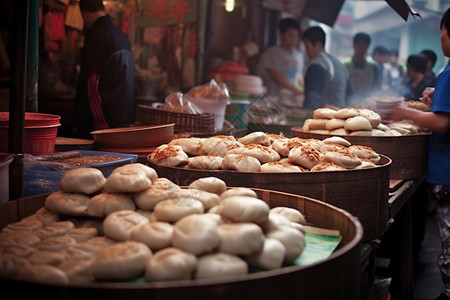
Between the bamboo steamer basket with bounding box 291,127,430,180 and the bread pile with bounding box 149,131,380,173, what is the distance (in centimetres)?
74

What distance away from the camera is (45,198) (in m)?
1.97

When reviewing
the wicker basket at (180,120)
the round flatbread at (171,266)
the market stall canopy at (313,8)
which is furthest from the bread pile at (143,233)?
the market stall canopy at (313,8)

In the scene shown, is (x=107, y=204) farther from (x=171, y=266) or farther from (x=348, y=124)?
(x=348, y=124)

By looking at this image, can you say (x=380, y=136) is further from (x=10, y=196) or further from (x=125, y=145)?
(x=10, y=196)

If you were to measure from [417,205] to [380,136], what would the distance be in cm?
288

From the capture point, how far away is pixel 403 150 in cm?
385

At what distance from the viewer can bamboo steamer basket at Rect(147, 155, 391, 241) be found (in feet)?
7.58

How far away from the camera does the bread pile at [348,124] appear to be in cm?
364

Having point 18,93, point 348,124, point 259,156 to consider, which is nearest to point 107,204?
point 18,93

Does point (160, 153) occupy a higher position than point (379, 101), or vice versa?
point (379, 101)

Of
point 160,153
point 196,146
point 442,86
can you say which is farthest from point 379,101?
point 160,153

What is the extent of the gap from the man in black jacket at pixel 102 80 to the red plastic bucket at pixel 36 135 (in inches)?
85.1

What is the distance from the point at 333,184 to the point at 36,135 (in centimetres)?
162

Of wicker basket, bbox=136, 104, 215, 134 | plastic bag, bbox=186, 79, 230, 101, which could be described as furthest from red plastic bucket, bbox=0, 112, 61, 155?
plastic bag, bbox=186, 79, 230, 101
